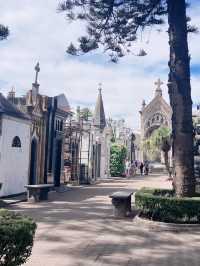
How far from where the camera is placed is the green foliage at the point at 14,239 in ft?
16.1

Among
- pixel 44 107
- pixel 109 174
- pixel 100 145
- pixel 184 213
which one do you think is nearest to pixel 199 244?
pixel 184 213

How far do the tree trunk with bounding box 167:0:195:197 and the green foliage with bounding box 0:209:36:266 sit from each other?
312 inches

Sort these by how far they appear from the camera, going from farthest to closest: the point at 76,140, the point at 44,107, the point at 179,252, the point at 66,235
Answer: the point at 76,140
the point at 44,107
the point at 66,235
the point at 179,252

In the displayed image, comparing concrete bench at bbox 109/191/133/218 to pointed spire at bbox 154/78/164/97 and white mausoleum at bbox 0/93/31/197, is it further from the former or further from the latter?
pointed spire at bbox 154/78/164/97

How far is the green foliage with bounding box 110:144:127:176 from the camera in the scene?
1671 inches

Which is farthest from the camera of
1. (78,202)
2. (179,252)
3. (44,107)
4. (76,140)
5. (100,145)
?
(100,145)

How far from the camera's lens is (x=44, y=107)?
2342cm

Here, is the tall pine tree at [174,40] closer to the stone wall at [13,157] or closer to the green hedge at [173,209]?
the green hedge at [173,209]

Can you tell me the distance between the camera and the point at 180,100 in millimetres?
12945

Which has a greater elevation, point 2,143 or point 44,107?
point 44,107

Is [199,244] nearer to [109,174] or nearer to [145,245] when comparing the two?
[145,245]

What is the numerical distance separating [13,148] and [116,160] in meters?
24.0

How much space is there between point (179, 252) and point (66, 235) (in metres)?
2.79

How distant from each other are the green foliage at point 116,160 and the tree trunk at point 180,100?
29.3m
